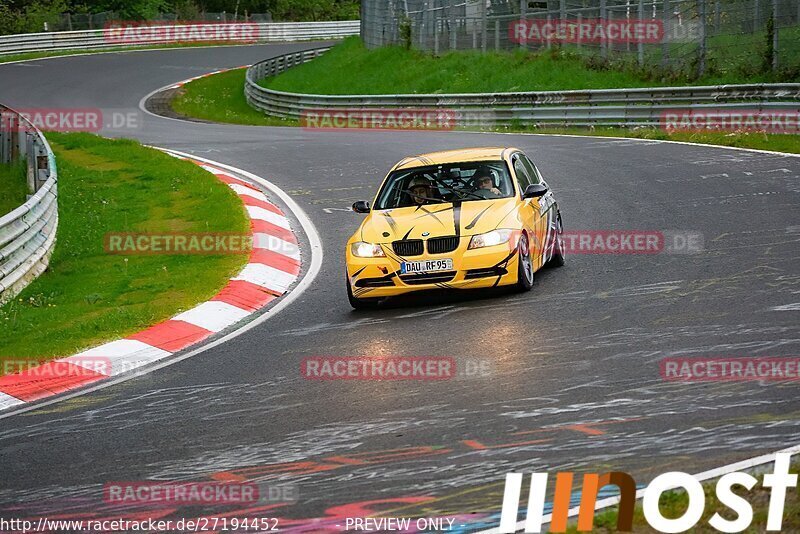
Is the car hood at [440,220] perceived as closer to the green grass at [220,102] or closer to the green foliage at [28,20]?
the green grass at [220,102]

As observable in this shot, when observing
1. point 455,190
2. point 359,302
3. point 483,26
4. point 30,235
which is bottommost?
point 359,302

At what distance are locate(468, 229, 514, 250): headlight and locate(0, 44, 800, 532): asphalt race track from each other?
53 centimetres

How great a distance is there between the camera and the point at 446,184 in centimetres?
1231

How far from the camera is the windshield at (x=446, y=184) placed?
12.1 m

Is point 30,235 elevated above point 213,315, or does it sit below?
above

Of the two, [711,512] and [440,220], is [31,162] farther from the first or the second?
[711,512]

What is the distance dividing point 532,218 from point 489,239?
877 millimetres

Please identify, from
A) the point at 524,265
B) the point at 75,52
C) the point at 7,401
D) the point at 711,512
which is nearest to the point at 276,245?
the point at 524,265

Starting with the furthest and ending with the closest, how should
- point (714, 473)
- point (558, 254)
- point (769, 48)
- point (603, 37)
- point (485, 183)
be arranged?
point (603, 37)
point (769, 48)
point (558, 254)
point (485, 183)
point (714, 473)

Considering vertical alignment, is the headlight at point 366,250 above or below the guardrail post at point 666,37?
below

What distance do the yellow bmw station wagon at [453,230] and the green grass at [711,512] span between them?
5.52 m

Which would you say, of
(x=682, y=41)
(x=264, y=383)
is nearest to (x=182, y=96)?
(x=682, y=41)

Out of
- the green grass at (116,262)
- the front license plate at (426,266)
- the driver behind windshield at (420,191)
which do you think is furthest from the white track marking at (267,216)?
the front license plate at (426,266)

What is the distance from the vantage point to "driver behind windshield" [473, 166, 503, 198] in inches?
474
